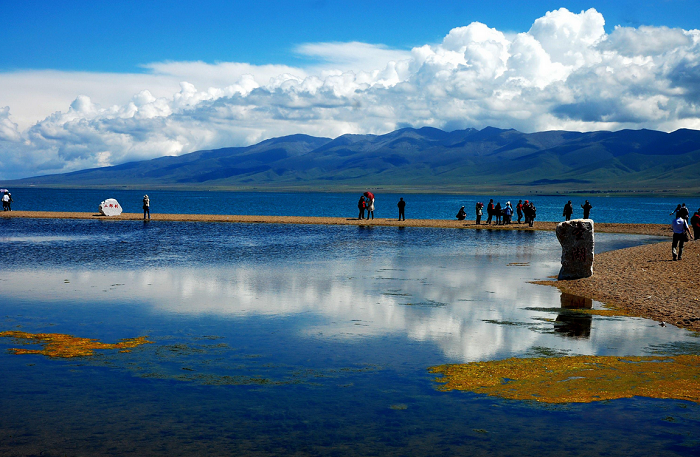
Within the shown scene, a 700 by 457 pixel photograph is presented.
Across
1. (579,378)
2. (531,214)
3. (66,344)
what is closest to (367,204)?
(531,214)

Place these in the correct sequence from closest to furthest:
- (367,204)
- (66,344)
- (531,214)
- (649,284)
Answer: (66,344), (649,284), (531,214), (367,204)

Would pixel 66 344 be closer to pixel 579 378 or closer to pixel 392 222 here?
pixel 579 378

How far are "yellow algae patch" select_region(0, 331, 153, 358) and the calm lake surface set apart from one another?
342 mm

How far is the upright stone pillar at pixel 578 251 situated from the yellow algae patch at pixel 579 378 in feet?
36.8

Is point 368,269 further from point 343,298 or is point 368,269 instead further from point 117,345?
point 117,345

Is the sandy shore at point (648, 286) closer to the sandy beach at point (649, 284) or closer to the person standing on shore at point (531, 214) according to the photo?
the sandy beach at point (649, 284)

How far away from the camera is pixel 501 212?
59.5m

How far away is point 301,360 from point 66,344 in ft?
17.0

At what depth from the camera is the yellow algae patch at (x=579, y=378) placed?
11.1 meters

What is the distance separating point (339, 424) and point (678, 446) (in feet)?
15.6

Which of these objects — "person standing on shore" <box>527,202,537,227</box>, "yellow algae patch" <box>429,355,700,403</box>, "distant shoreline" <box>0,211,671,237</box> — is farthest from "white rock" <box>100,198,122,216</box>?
"yellow algae patch" <box>429,355,700,403</box>

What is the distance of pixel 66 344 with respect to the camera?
45.8 feet

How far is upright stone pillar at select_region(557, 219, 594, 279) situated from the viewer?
24.4 meters

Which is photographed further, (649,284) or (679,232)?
(679,232)
